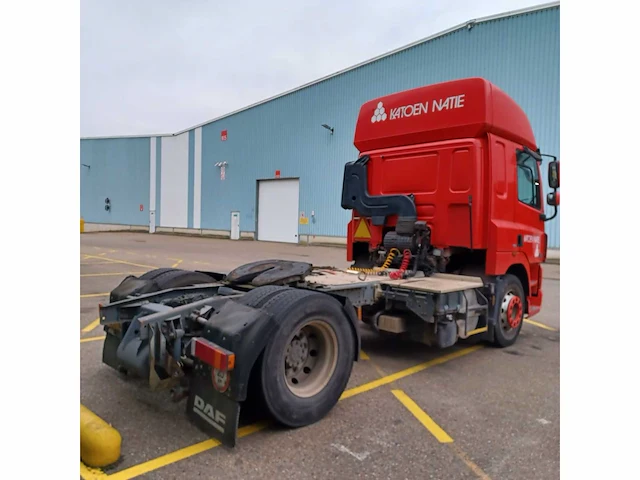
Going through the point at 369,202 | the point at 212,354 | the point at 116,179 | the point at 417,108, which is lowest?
the point at 212,354

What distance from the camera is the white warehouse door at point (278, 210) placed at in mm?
28155

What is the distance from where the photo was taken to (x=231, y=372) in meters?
2.91

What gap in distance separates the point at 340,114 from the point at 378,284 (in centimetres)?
2168

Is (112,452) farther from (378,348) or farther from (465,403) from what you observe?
(378,348)

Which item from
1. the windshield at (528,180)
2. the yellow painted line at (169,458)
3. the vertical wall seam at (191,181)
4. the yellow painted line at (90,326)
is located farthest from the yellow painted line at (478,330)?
the vertical wall seam at (191,181)

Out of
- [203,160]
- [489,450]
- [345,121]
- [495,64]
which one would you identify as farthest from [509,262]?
[203,160]

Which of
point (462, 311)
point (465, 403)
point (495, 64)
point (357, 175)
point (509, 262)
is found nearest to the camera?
point (465, 403)

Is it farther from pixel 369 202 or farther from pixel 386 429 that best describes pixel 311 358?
pixel 369 202

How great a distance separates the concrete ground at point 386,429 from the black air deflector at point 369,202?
5.86 feet

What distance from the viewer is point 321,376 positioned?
358 centimetres

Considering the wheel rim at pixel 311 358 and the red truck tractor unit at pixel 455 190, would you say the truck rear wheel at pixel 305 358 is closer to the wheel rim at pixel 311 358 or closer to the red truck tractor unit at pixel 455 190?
the wheel rim at pixel 311 358

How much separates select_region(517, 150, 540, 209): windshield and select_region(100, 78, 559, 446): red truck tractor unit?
0.09 ft

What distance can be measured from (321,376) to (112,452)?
1.54 metres

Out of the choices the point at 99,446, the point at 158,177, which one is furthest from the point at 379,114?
the point at 158,177
